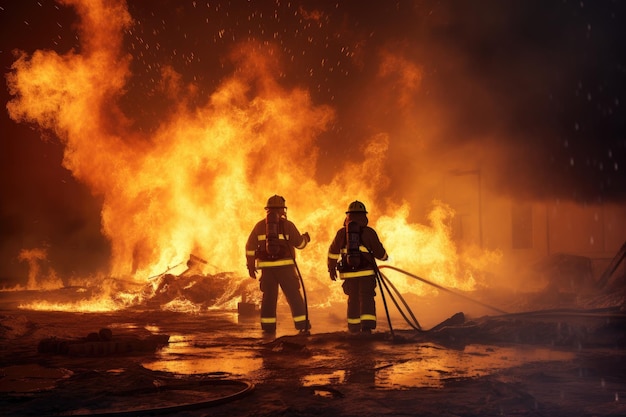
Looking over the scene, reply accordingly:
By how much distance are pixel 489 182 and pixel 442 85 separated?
3.17 metres

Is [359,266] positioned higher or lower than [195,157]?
lower

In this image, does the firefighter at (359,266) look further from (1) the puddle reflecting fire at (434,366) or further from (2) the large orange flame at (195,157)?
(2) the large orange flame at (195,157)

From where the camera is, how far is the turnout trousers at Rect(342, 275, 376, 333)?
26.5 ft

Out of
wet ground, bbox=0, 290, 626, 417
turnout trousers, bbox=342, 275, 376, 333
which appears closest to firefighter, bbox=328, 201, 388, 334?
turnout trousers, bbox=342, 275, 376, 333

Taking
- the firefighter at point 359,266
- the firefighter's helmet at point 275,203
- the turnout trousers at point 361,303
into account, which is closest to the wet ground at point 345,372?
the turnout trousers at point 361,303

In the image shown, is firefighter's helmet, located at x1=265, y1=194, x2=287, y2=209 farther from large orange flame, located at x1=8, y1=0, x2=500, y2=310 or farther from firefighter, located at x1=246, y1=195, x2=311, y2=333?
large orange flame, located at x1=8, y1=0, x2=500, y2=310

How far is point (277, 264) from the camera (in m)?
9.03

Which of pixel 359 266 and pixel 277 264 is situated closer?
pixel 359 266

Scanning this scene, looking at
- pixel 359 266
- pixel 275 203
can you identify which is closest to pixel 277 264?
pixel 275 203

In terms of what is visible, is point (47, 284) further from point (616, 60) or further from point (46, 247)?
point (616, 60)

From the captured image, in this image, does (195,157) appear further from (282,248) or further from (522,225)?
(522,225)

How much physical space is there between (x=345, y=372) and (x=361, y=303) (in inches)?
107

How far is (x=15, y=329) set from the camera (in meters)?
8.53

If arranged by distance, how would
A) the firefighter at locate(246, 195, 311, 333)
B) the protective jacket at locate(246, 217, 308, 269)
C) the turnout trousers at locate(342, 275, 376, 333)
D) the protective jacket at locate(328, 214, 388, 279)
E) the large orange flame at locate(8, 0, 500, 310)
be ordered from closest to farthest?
the turnout trousers at locate(342, 275, 376, 333) < the protective jacket at locate(328, 214, 388, 279) < the firefighter at locate(246, 195, 311, 333) < the protective jacket at locate(246, 217, 308, 269) < the large orange flame at locate(8, 0, 500, 310)
